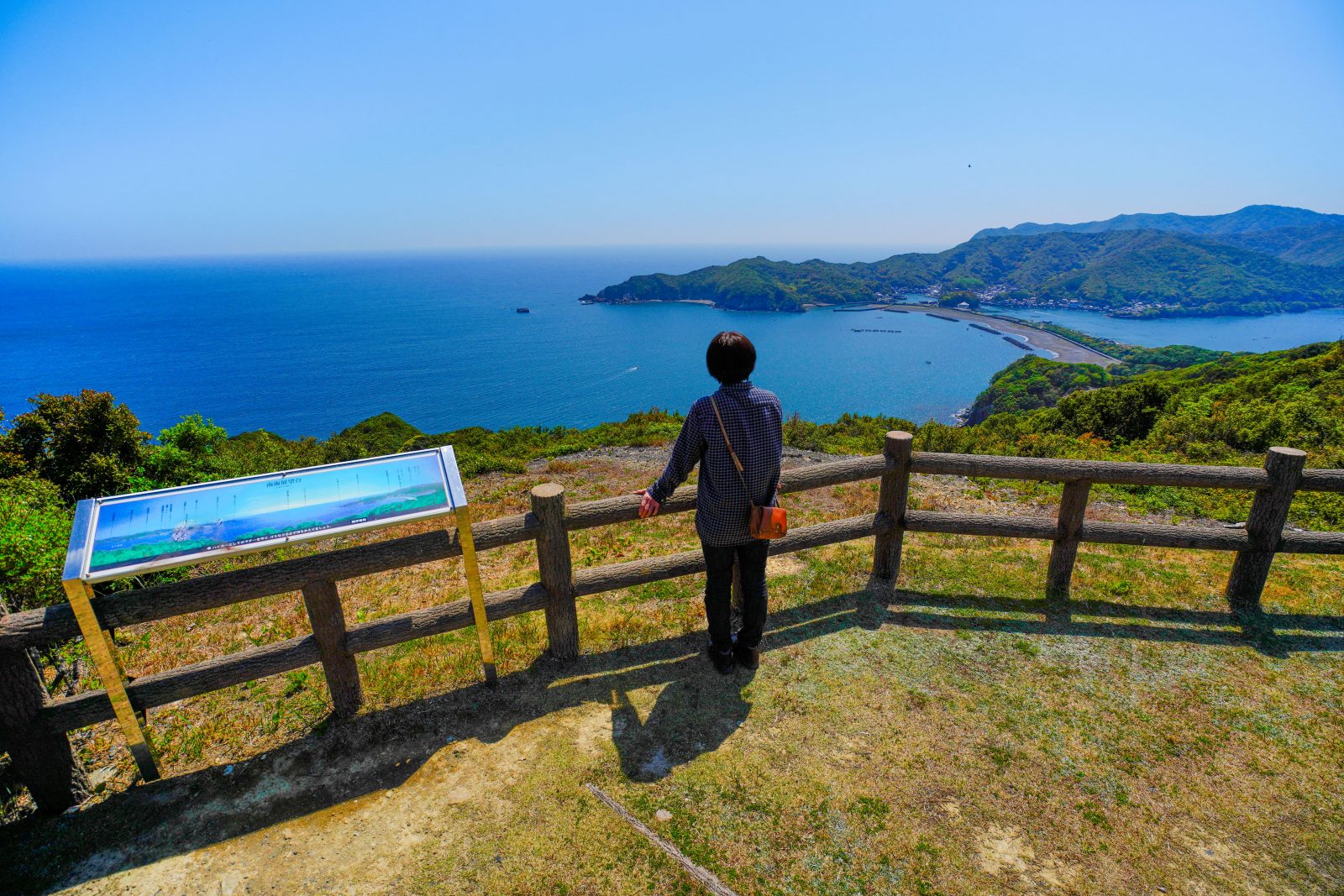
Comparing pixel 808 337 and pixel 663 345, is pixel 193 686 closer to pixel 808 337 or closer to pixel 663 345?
pixel 663 345

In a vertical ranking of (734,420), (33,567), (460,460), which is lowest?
(460,460)

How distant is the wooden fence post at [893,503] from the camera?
487 cm

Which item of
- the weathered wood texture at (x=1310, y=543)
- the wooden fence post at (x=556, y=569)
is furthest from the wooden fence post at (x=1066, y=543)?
the wooden fence post at (x=556, y=569)

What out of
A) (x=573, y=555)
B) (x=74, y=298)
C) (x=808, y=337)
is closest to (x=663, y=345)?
(x=808, y=337)

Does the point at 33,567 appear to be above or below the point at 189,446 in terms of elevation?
above

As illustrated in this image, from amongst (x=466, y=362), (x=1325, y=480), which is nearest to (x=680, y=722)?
(x=1325, y=480)

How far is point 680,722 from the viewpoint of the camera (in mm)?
3822

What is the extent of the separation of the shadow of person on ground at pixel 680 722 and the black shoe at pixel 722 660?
36 millimetres

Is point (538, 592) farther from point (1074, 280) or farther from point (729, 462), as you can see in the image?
point (1074, 280)

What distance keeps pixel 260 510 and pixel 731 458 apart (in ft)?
8.67

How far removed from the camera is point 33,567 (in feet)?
16.1

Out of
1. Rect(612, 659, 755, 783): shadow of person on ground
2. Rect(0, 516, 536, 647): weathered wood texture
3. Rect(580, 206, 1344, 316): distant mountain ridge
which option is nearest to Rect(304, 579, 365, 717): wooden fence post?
Rect(0, 516, 536, 647): weathered wood texture

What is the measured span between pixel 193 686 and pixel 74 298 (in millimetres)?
264378

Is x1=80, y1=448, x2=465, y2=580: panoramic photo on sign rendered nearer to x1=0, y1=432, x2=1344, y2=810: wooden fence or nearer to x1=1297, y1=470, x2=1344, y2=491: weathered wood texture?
x1=0, y1=432, x2=1344, y2=810: wooden fence
